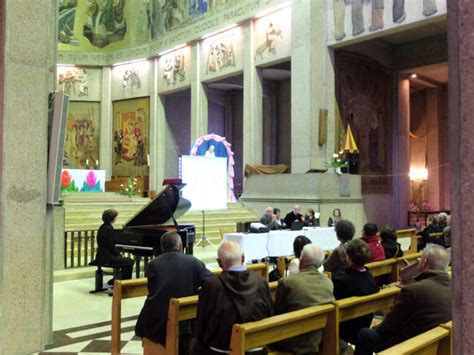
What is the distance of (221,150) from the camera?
65.0ft

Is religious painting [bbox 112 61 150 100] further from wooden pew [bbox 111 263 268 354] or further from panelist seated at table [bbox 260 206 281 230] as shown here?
wooden pew [bbox 111 263 268 354]

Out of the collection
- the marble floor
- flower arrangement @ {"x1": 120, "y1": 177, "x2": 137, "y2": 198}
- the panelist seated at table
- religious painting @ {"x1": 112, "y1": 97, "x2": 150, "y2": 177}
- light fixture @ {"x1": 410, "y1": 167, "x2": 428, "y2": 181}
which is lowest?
the marble floor

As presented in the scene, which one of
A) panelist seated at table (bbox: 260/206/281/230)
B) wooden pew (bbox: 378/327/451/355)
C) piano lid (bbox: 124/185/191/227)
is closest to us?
wooden pew (bbox: 378/327/451/355)

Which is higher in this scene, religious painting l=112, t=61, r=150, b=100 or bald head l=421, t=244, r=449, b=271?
religious painting l=112, t=61, r=150, b=100

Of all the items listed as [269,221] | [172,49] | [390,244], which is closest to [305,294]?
[390,244]

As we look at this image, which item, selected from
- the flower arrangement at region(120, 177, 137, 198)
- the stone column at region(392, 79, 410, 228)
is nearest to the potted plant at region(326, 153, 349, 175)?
the stone column at region(392, 79, 410, 228)

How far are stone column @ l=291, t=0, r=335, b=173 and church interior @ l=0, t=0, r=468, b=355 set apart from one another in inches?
2.4

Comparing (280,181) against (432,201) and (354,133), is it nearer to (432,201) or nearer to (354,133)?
(354,133)

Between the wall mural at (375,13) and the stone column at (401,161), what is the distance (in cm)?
473

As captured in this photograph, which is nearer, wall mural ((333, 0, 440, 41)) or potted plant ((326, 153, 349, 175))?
wall mural ((333, 0, 440, 41))

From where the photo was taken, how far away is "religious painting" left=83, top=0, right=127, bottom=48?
2615cm

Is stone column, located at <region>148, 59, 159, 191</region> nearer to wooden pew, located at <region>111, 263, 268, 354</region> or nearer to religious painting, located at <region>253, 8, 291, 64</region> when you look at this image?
religious painting, located at <region>253, 8, 291, 64</region>

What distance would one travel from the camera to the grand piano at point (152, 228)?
743cm

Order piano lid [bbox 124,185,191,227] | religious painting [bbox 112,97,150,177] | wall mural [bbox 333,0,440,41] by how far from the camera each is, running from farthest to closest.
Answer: religious painting [bbox 112,97,150,177]
wall mural [bbox 333,0,440,41]
piano lid [bbox 124,185,191,227]
